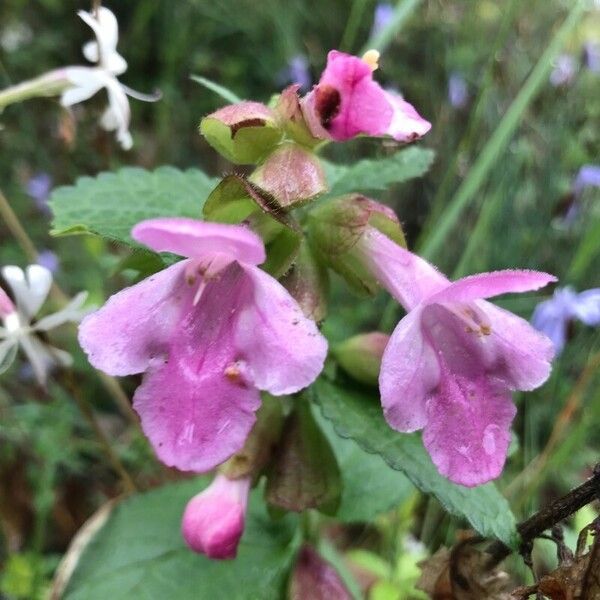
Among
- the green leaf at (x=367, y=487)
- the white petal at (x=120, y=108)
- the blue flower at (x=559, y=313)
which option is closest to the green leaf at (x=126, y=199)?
the white petal at (x=120, y=108)

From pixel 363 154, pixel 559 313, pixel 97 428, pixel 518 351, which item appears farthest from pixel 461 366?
pixel 363 154

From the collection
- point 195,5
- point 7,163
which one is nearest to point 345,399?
point 7,163

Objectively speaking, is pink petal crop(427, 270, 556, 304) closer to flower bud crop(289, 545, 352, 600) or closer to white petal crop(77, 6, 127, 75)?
flower bud crop(289, 545, 352, 600)

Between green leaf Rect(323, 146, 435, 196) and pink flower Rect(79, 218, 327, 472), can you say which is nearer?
pink flower Rect(79, 218, 327, 472)

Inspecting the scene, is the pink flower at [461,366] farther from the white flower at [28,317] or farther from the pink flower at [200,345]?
the white flower at [28,317]

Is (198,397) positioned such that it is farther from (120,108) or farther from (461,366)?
(120,108)

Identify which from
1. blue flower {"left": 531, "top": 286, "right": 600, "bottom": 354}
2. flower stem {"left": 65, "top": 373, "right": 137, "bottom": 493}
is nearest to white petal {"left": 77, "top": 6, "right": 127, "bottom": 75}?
flower stem {"left": 65, "top": 373, "right": 137, "bottom": 493}
